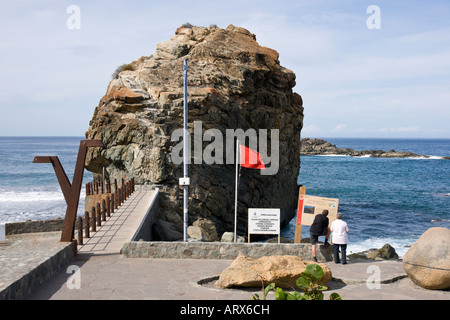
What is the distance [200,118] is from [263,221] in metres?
13.8

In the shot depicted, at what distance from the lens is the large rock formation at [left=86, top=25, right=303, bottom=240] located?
81.8 ft

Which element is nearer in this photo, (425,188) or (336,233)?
(336,233)

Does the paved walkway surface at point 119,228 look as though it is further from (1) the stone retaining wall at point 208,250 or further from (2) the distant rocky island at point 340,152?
(2) the distant rocky island at point 340,152

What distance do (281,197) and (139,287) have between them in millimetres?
24562

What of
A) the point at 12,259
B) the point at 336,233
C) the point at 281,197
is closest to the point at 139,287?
the point at 12,259

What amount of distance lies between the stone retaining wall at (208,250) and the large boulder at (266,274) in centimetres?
229

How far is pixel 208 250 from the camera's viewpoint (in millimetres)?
11922

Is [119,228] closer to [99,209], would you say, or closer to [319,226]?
[99,209]

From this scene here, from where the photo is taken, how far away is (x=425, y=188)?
6419cm

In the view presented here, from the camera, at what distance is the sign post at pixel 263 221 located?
1291cm

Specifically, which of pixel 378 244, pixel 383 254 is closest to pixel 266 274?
pixel 383 254

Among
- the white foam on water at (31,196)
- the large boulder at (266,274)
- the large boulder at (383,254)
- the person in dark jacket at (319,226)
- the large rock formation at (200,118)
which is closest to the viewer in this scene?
the large boulder at (266,274)

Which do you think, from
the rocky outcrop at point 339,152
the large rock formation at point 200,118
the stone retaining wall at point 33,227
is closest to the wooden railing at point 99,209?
the stone retaining wall at point 33,227
